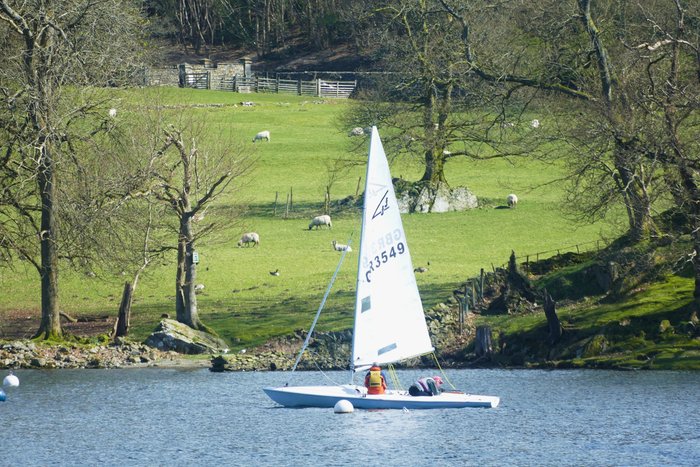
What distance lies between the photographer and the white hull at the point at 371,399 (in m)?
40.7

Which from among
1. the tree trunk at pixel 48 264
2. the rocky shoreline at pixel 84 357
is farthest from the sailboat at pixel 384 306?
the tree trunk at pixel 48 264

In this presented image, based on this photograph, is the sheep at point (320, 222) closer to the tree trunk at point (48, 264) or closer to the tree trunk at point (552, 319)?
the tree trunk at point (48, 264)

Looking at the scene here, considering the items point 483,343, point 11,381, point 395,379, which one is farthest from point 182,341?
point 395,379

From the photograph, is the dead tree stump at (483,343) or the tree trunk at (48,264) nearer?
the dead tree stump at (483,343)

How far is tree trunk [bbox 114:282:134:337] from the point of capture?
5888 cm

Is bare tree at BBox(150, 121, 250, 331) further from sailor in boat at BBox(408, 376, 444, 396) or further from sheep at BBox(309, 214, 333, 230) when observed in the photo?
sheep at BBox(309, 214, 333, 230)

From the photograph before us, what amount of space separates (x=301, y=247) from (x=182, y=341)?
2036cm

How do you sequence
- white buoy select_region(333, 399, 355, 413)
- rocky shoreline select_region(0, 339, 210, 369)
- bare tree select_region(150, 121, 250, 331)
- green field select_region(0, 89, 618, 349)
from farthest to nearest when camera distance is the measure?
green field select_region(0, 89, 618, 349)
bare tree select_region(150, 121, 250, 331)
rocky shoreline select_region(0, 339, 210, 369)
white buoy select_region(333, 399, 355, 413)

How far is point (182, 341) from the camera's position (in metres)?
57.8

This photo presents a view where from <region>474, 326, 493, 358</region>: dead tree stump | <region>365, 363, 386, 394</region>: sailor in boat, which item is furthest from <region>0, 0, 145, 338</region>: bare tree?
<region>474, 326, 493, 358</region>: dead tree stump

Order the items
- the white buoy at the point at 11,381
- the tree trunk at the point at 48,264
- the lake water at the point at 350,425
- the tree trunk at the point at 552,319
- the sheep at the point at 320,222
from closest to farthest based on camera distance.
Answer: the lake water at the point at 350,425 → the white buoy at the point at 11,381 → the tree trunk at the point at 552,319 → the tree trunk at the point at 48,264 → the sheep at the point at 320,222

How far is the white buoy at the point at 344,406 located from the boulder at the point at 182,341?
17.4 metres

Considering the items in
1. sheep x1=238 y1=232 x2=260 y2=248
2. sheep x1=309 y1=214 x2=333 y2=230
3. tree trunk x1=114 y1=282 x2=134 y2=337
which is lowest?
tree trunk x1=114 y1=282 x2=134 y2=337

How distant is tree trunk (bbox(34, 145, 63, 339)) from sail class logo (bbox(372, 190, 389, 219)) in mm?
21519
